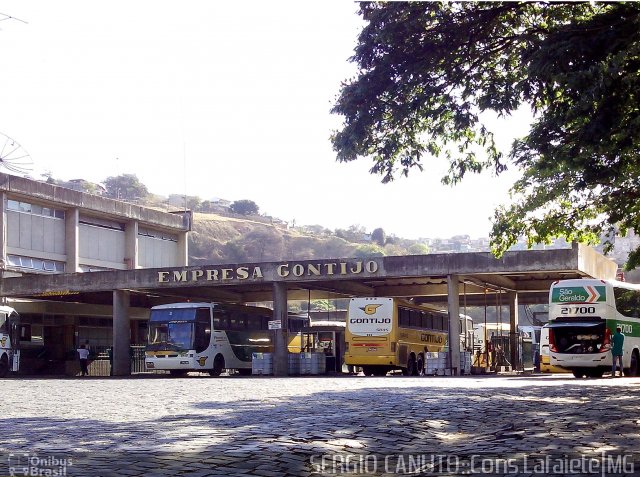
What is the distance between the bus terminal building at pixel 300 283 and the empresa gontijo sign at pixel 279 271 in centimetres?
4

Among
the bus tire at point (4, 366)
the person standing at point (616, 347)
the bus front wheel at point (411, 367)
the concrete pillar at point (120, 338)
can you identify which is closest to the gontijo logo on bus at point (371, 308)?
the bus front wheel at point (411, 367)

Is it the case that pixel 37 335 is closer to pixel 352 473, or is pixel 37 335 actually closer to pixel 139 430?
pixel 139 430

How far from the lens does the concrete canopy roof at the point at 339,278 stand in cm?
3669

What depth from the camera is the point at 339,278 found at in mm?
39406

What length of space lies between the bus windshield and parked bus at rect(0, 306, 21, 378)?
22.0 feet

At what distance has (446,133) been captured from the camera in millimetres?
17969

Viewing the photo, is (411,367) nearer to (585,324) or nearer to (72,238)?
(585,324)

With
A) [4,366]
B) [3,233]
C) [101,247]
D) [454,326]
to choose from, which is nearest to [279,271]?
[454,326]

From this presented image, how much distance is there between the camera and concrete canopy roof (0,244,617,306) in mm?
36688

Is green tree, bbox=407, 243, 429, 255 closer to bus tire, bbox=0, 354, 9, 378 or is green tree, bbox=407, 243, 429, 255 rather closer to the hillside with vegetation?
the hillside with vegetation

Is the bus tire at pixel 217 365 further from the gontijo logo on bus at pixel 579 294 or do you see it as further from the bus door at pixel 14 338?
the gontijo logo on bus at pixel 579 294

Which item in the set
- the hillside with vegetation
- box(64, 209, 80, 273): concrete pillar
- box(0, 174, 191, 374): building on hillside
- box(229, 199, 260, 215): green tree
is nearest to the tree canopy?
box(0, 174, 191, 374): building on hillside

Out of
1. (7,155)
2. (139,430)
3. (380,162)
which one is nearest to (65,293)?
(7,155)

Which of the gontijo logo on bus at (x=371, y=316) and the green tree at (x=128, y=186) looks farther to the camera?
the green tree at (x=128, y=186)
